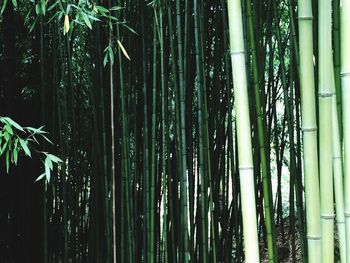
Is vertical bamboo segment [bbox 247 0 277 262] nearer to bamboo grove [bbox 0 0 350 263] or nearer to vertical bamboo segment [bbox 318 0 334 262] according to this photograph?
bamboo grove [bbox 0 0 350 263]

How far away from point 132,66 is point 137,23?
0.23 m

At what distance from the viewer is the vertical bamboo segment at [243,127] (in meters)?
1.17

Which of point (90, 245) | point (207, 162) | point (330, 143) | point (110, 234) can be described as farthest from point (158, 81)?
point (330, 143)

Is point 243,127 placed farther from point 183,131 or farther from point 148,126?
point 148,126

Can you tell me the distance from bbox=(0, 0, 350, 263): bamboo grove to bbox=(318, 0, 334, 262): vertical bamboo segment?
Answer: 7 cm

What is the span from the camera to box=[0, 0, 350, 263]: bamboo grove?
2162 mm

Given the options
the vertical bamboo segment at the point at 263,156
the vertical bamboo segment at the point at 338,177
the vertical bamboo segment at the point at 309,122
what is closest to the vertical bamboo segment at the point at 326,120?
the vertical bamboo segment at the point at 309,122

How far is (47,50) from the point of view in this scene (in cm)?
322

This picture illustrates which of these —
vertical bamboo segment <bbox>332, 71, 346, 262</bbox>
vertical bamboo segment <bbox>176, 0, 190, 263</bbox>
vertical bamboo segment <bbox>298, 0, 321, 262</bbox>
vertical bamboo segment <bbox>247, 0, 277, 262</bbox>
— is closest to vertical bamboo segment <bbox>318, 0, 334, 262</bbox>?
vertical bamboo segment <bbox>298, 0, 321, 262</bbox>

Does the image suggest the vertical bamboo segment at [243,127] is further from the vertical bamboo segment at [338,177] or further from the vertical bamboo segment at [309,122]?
the vertical bamboo segment at [338,177]

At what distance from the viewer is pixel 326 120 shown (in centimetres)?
112

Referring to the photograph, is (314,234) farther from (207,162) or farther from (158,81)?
(158,81)

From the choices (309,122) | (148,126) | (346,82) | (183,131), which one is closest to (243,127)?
(309,122)

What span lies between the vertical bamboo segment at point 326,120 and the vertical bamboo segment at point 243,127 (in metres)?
0.16
